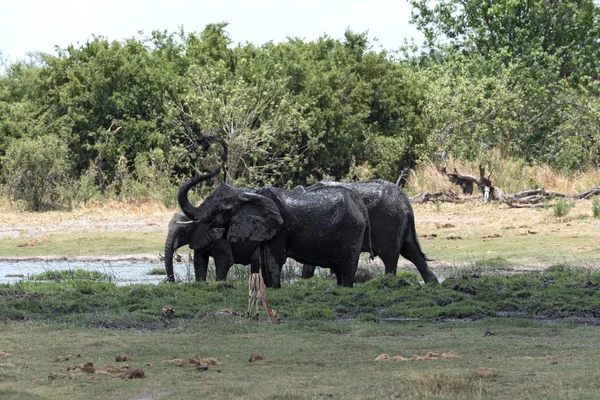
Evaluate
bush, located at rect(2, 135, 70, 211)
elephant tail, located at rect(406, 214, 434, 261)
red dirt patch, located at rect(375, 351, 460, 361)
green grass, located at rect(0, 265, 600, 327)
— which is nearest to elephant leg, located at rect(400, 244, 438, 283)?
elephant tail, located at rect(406, 214, 434, 261)

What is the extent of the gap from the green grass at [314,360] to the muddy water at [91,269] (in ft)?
24.0

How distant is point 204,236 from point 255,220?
4.89 ft

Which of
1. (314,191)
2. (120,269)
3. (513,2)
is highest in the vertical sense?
(513,2)

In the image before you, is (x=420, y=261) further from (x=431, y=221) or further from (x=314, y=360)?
(x=431, y=221)

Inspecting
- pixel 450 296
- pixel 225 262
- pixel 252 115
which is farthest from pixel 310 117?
pixel 450 296

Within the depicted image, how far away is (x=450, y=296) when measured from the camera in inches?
602

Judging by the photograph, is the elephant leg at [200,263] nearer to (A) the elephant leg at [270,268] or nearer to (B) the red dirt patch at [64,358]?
(A) the elephant leg at [270,268]

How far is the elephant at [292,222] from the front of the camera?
16250 mm

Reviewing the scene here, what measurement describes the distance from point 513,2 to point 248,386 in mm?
43340

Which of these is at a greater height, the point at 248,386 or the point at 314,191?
the point at 314,191

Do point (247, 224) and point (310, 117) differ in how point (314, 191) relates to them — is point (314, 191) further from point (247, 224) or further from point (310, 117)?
point (310, 117)

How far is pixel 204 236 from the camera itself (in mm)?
17234

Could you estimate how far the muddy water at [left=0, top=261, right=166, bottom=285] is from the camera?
20.4 meters

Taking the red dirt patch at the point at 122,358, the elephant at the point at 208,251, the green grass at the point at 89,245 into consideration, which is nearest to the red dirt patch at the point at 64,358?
the red dirt patch at the point at 122,358
